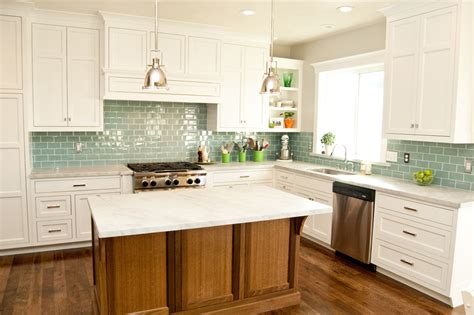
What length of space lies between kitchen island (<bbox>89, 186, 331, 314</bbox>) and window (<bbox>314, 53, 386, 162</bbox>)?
2.22 meters

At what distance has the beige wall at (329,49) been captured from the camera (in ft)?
15.3

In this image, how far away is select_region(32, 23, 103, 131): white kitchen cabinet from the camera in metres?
4.39

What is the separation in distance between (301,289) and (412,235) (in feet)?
3.76

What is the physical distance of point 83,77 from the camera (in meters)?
4.57

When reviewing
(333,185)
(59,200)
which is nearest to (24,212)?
(59,200)

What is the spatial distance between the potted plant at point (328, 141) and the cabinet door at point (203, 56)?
68.7 inches

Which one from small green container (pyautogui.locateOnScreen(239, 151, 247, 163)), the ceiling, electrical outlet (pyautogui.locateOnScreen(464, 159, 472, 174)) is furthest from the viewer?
small green container (pyautogui.locateOnScreen(239, 151, 247, 163))

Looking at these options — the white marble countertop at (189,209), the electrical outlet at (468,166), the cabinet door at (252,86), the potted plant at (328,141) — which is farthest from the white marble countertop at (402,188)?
the white marble countertop at (189,209)

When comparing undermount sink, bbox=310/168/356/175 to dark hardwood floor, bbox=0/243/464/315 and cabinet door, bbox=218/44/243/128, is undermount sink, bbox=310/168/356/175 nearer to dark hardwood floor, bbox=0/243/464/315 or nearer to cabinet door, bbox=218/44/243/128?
dark hardwood floor, bbox=0/243/464/315

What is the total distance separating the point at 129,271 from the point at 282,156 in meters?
3.77

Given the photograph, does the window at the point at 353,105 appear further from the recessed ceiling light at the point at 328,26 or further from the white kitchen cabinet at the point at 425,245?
the white kitchen cabinet at the point at 425,245

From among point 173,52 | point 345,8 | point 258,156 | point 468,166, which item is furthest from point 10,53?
point 468,166

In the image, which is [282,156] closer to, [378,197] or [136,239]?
[378,197]

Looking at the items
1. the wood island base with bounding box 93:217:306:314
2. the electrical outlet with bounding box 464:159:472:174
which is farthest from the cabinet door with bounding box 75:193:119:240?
the electrical outlet with bounding box 464:159:472:174
